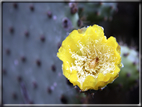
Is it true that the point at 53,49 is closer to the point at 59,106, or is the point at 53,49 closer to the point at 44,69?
the point at 44,69

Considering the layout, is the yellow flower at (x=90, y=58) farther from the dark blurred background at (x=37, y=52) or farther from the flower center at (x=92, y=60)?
the dark blurred background at (x=37, y=52)

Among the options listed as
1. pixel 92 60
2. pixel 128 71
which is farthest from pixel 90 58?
pixel 128 71

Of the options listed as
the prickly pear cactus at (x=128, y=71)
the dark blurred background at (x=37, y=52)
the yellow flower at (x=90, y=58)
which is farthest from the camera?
the prickly pear cactus at (x=128, y=71)

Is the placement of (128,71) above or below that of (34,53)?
below

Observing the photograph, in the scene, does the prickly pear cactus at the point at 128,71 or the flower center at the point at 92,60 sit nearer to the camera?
the flower center at the point at 92,60

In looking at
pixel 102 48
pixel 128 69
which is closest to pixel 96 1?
pixel 128 69

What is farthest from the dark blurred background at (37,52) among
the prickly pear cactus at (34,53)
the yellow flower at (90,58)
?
the yellow flower at (90,58)

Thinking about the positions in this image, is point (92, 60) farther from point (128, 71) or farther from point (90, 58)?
point (128, 71)
